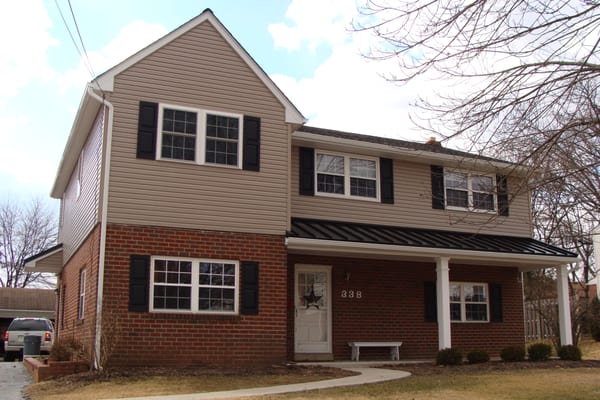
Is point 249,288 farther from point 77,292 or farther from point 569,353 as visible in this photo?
point 569,353

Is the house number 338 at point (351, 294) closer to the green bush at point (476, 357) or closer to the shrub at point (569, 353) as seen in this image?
the green bush at point (476, 357)

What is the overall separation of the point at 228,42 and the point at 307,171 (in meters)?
3.91

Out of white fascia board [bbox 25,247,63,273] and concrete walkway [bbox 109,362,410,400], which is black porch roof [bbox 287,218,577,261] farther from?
white fascia board [bbox 25,247,63,273]

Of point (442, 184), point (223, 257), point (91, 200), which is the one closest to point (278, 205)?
point (223, 257)

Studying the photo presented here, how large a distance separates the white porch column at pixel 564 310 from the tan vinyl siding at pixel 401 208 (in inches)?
81.2

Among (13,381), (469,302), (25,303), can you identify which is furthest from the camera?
(25,303)

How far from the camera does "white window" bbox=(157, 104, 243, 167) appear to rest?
1421cm

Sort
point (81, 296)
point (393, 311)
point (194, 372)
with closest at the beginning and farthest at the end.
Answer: point (194, 372), point (81, 296), point (393, 311)

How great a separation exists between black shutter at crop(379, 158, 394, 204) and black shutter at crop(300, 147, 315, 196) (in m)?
2.11

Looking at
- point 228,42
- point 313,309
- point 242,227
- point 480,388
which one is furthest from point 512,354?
point 228,42

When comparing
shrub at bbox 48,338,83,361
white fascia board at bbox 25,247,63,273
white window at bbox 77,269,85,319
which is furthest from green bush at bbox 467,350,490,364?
white fascia board at bbox 25,247,63,273

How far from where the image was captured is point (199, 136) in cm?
1441

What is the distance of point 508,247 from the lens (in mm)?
18203

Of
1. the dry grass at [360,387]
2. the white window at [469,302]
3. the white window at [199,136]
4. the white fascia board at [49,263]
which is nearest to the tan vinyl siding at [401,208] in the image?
the white window at [469,302]
